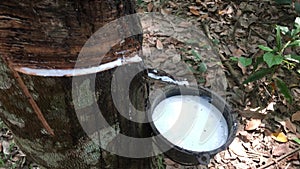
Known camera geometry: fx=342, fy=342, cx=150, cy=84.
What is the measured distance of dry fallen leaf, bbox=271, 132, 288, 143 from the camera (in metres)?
1.47

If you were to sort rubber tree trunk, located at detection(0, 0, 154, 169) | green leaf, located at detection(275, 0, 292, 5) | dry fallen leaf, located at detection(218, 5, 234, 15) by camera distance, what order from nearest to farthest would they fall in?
rubber tree trunk, located at detection(0, 0, 154, 169), green leaf, located at detection(275, 0, 292, 5), dry fallen leaf, located at detection(218, 5, 234, 15)

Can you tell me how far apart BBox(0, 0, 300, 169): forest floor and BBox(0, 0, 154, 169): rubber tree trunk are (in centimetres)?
62

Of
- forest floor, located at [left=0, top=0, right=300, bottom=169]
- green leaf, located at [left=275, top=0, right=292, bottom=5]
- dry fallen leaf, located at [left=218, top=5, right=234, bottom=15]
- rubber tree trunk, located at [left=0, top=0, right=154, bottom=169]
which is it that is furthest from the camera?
dry fallen leaf, located at [left=218, top=5, right=234, bottom=15]

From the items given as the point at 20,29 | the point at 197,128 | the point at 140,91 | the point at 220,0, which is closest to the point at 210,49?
the point at 220,0

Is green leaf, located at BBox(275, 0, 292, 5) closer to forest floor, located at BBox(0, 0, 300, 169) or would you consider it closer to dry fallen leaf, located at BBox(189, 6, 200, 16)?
forest floor, located at BBox(0, 0, 300, 169)

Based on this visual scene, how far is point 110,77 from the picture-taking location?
0.69 metres

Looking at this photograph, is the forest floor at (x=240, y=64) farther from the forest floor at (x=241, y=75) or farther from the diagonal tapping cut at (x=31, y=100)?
the diagonal tapping cut at (x=31, y=100)

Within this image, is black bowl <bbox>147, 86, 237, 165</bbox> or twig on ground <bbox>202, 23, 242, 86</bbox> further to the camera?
twig on ground <bbox>202, 23, 242, 86</bbox>

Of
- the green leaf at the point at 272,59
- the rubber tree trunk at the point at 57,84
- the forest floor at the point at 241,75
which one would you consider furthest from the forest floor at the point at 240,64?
the rubber tree trunk at the point at 57,84

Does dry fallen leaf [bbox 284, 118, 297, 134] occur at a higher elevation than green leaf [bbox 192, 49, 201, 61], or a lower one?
lower

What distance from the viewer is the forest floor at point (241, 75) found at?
1422 mm

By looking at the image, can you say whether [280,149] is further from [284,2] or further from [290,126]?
[284,2]

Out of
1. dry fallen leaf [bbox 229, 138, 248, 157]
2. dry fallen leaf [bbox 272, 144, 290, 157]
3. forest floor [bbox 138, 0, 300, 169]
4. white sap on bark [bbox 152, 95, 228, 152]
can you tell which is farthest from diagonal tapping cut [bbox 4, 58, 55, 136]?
dry fallen leaf [bbox 272, 144, 290, 157]

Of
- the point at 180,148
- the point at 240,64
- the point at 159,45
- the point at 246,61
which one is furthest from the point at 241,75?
the point at 180,148
